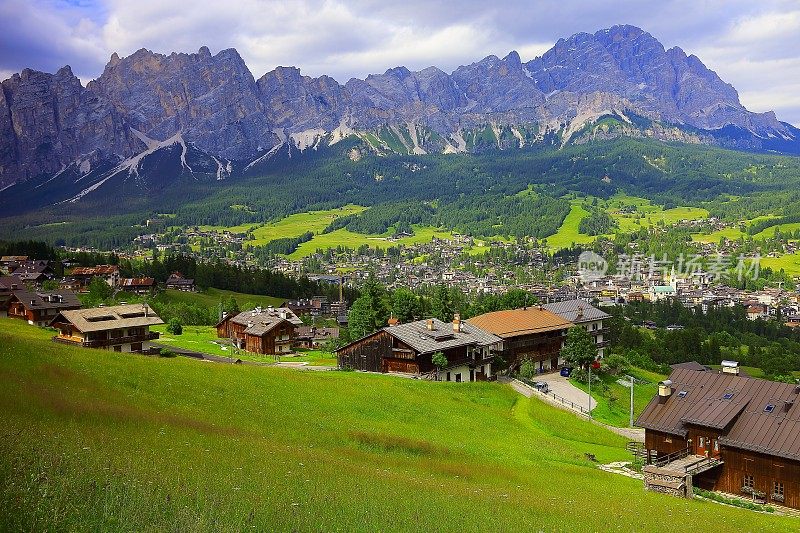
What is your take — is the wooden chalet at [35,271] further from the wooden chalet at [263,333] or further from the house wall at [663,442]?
the house wall at [663,442]

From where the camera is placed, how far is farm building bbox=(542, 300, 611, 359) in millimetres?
91562

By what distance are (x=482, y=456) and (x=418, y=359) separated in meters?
30.7

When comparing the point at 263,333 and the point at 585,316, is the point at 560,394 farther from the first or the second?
the point at 263,333

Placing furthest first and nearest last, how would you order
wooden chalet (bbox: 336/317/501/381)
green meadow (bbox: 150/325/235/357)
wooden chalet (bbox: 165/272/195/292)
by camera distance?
wooden chalet (bbox: 165/272/195/292) < green meadow (bbox: 150/325/235/357) < wooden chalet (bbox: 336/317/501/381)

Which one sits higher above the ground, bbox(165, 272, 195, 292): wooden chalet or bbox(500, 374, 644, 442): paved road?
bbox(165, 272, 195, 292): wooden chalet

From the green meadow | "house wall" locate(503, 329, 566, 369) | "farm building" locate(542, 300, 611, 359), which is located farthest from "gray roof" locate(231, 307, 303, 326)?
"farm building" locate(542, 300, 611, 359)

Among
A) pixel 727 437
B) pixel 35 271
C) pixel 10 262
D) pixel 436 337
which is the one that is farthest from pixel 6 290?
pixel 727 437

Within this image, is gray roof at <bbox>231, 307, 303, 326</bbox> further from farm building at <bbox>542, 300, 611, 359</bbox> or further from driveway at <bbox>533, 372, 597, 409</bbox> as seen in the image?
driveway at <bbox>533, 372, 597, 409</bbox>

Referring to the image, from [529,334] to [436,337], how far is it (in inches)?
634

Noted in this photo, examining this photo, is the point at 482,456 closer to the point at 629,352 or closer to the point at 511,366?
the point at 511,366

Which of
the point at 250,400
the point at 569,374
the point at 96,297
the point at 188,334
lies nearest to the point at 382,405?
the point at 250,400

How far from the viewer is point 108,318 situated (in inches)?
2908

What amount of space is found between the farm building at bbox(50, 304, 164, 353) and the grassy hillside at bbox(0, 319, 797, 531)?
27396mm

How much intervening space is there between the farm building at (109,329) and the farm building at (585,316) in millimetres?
50781
